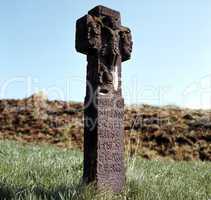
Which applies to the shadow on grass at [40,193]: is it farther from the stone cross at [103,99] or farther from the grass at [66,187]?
the stone cross at [103,99]

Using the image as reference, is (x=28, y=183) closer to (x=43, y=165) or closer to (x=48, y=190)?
(x=48, y=190)

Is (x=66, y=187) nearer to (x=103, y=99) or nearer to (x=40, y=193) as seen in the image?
(x=40, y=193)

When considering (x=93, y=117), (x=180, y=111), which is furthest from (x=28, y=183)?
(x=180, y=111)

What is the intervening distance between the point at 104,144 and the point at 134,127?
1320 centimetres

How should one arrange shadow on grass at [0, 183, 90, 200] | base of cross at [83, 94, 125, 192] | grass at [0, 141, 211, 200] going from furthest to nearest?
base of cross at [83, 94, 125, 192] → grass at [0, 141, 211, 200] → shadow on grass at [0, 183, 90, 200]

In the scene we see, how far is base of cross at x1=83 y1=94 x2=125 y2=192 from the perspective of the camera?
543 centimetres

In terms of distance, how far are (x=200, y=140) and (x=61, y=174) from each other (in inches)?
456

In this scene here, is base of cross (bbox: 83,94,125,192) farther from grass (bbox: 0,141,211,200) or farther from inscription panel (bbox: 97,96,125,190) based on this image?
grass (bbox: 0,141,211,200)

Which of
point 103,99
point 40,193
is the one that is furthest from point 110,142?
point 40,193

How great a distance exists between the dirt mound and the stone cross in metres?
9.23

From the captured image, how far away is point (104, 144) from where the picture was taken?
549cm

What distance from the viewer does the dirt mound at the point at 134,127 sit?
16.5 meters

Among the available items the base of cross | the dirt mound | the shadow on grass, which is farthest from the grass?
the dirt mound

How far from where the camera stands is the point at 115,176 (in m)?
5.60
